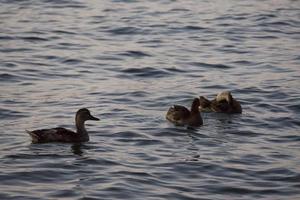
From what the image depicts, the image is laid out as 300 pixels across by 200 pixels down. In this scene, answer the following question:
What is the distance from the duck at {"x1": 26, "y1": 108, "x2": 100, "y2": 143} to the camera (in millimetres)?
17453

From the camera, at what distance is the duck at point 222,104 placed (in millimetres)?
20344

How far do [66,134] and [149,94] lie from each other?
4.79 m

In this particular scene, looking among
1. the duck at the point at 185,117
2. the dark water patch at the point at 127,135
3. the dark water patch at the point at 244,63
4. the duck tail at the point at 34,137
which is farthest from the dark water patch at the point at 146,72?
the duck tail at the point at 34,137

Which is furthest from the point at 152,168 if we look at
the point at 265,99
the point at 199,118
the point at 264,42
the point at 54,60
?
the point at 264,42

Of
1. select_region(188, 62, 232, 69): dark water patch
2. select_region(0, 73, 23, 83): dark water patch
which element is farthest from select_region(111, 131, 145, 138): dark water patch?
select_region(188, 62, 232, 69): dark water patch

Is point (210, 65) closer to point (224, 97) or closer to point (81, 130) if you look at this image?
point (224, 97)

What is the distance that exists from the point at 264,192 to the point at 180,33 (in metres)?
15.7

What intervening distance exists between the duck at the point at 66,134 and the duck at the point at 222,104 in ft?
11.0

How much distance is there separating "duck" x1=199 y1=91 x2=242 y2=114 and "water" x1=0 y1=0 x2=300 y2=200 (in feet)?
0.65

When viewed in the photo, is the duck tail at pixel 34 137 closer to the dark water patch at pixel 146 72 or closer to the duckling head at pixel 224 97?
the duckling head at pixel 224 97

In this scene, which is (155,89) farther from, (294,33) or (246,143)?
(294,33)

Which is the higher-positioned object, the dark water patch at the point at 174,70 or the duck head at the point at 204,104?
the dark water patch at the point at 174,70

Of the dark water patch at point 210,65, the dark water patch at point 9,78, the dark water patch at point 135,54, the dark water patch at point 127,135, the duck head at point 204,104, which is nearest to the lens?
the dark water patch at point 127,135

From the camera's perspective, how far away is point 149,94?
2220 centimetres
